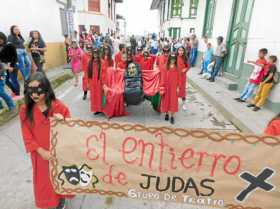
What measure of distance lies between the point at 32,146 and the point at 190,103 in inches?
216

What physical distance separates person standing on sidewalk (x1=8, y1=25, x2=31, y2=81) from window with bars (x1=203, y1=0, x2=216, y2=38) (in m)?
8.24

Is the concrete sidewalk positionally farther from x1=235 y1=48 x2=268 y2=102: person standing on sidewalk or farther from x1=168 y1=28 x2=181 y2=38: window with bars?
x1=168 y1=28 x2=181 y2=38: window with bars

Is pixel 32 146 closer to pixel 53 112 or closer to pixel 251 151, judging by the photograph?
pixel 53 112

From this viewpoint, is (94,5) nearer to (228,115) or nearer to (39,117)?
(228,115)

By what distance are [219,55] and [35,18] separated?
25.1ft

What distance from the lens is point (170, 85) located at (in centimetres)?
497

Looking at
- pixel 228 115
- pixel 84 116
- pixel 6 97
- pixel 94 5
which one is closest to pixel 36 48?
pixel 6 97

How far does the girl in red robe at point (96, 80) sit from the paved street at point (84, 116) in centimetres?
28

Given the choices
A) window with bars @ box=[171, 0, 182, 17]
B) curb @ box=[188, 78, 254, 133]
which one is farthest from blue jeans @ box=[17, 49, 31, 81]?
window with bars @ box=[171, 0, 182, 17]

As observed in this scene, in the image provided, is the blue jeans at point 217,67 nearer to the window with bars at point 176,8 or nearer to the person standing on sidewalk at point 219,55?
the person standing on sidewalk at point 219,55

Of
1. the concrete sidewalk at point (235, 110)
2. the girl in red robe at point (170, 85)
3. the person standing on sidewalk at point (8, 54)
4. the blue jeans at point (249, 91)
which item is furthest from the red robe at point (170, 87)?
the person standing on sidewalk at point (8, 54)

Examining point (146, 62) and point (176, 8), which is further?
point (176, 8)

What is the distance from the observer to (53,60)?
11.9 m

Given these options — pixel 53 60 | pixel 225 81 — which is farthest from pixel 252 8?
pixel 53 60
